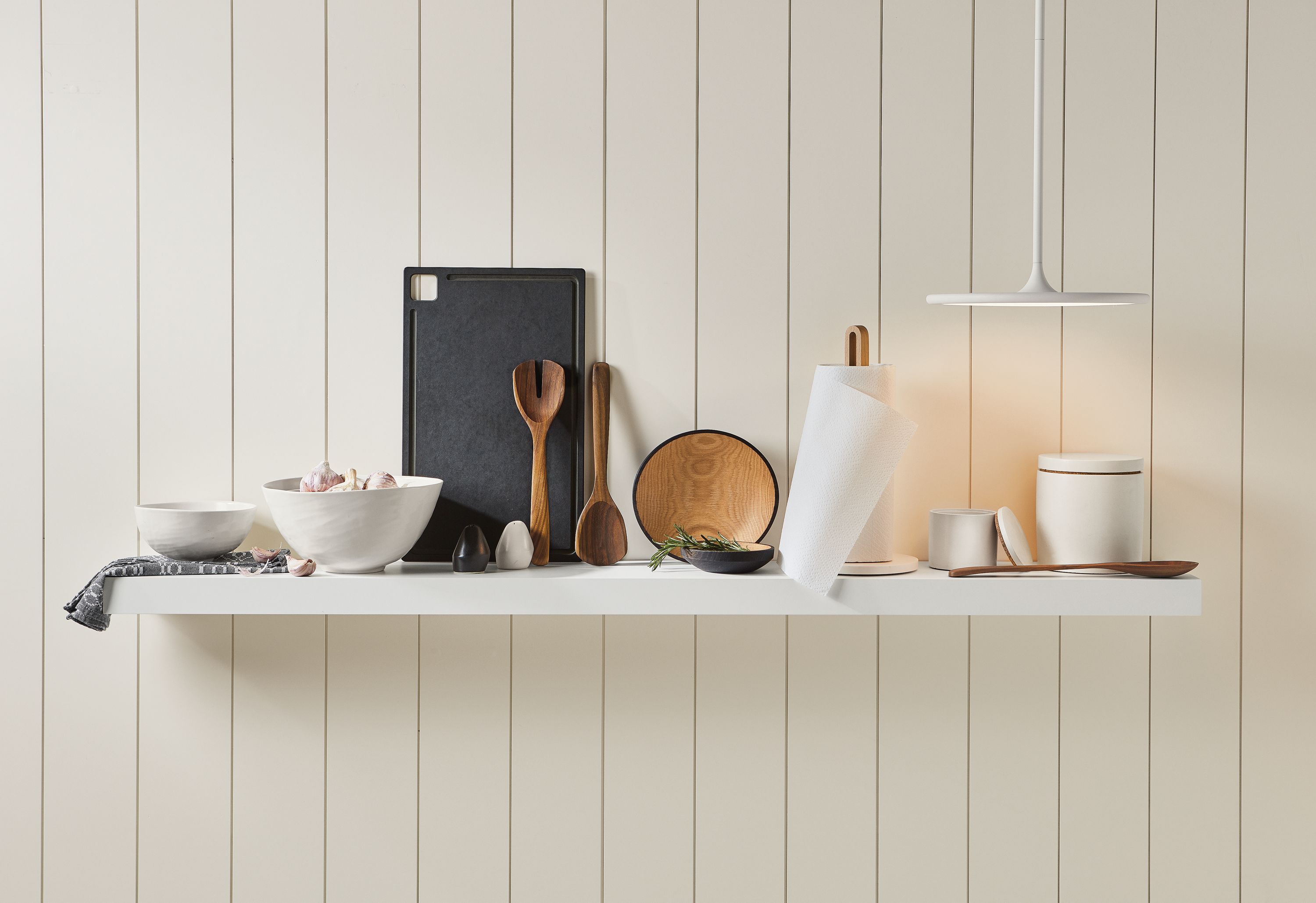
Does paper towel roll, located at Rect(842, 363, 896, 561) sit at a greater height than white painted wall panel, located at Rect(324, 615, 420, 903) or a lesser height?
greater

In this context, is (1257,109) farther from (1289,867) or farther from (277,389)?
(277,389)

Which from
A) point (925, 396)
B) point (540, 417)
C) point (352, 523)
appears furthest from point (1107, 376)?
point (352, 523)

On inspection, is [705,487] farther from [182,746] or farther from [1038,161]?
[182,746]

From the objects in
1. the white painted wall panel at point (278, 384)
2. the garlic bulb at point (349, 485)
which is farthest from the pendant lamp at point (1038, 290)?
the white painted wall panel at point (278, 384)

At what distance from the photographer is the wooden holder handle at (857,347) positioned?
3.60 ft

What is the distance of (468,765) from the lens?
1185 millimetres

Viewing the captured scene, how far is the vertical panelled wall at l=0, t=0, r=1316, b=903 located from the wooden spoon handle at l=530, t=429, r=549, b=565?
0.10 metres

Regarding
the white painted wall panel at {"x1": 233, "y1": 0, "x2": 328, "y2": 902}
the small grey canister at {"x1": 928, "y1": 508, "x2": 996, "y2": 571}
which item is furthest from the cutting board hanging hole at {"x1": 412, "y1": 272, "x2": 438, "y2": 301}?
the small grey canister at {"x1": 928, "y1": 508, "x2": 996, "y2": 571}

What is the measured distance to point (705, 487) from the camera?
1153 millimetres

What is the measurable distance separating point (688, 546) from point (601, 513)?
121 mm

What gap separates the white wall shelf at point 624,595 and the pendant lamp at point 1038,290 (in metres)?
0.31

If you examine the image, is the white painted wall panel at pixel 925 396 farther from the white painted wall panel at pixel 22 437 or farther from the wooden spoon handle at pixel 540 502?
the white painted wall panel at pixel 22 437

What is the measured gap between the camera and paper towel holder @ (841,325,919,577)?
1.05m

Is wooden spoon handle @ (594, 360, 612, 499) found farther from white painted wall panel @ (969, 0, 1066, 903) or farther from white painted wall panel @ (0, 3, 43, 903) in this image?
white painted wall panel @ (0, 3, 43, 903)
